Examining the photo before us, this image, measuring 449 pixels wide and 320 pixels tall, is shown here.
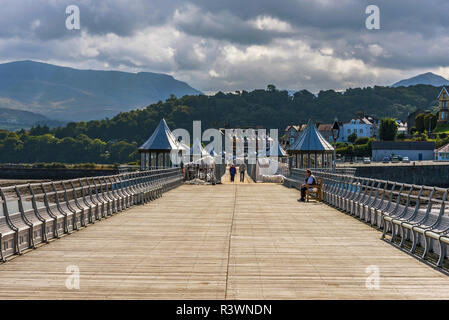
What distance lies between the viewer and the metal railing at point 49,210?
36.9ft

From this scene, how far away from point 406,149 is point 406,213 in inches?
4421

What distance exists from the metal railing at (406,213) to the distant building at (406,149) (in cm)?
10199

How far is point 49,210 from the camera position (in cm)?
1380

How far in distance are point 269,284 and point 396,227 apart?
640 centimetres

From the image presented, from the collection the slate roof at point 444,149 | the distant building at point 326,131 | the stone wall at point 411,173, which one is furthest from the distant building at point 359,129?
the stone wall at point 411,173

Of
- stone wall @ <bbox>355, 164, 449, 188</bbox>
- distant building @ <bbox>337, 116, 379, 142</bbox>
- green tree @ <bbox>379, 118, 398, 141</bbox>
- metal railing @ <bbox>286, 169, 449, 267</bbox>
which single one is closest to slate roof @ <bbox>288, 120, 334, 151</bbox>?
metal railing @ <bbox>286, 169, 449, 267</bbox>

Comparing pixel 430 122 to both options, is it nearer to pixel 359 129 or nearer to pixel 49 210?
pixel 359 129

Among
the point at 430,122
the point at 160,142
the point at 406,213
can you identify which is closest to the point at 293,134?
the point at 430,122

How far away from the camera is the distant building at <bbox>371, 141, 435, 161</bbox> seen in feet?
395

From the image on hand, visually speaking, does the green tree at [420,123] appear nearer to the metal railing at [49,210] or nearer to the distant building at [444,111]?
the distant building at [444,111]
